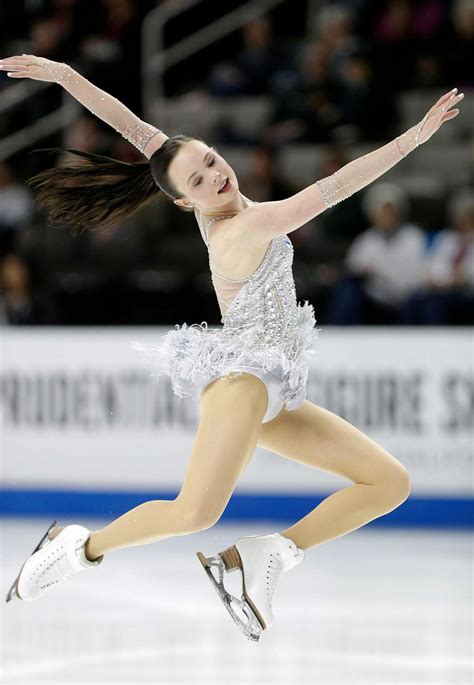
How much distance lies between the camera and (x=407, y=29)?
903 centimetres

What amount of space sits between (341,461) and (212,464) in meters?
0.44

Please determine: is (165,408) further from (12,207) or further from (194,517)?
(194,517)

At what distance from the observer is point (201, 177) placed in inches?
143

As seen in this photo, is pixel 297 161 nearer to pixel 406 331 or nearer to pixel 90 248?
pixel 90 248

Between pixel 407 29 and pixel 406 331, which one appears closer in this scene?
pixel 406 331

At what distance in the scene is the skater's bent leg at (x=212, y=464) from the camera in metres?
3.49

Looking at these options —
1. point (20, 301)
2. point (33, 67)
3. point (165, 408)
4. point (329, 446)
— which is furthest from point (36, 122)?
point (329, 446)

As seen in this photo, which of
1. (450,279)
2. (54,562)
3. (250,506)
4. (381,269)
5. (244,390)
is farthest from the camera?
(381,269)

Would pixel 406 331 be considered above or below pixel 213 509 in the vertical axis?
above

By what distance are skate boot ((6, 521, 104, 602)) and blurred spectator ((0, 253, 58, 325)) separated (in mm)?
3678

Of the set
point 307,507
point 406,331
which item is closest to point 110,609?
point 307,507

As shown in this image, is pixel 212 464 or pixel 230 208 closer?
pixel 212 464

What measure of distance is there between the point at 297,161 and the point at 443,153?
1.04 meters

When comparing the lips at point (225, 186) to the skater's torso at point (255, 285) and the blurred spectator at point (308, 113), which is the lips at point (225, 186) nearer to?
the skater's torso at point (255, 285)
